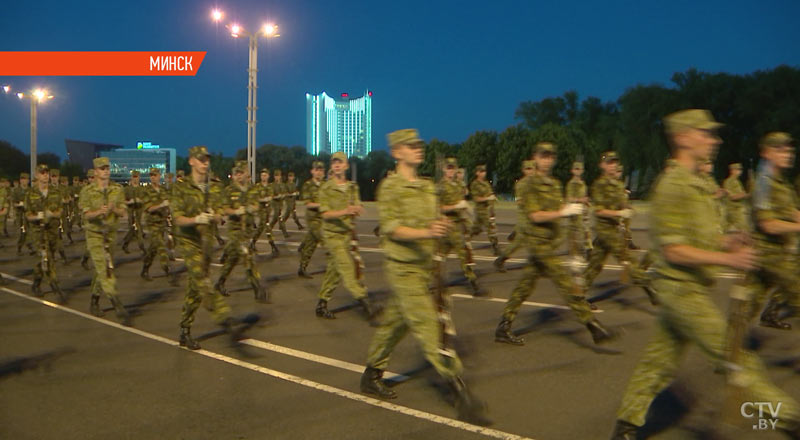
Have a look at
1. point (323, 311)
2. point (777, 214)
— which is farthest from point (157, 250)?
point (777, 214)

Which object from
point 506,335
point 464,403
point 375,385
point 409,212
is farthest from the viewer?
point 506,335

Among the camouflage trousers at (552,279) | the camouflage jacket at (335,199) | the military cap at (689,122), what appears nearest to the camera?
the military cap at (689,122)

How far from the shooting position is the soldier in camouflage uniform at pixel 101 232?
8.50 meters

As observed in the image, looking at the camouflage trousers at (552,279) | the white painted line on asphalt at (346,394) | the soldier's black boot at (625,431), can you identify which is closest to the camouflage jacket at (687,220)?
the soldier's black boot at (625,431)

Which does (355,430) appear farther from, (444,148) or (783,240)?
(444,148)

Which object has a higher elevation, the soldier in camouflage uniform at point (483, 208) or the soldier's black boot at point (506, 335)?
the soldier in camouflage uniform at point (483, 208)

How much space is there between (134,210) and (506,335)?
14.2m

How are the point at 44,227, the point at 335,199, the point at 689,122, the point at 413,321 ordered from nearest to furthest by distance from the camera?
the point at 689,122
the point at 413,321
the point at 335,199
the point at 44,227

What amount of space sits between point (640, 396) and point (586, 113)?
282ft

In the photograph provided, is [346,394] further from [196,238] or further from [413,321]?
[196,238]

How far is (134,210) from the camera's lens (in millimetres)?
18234

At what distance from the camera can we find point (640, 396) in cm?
388

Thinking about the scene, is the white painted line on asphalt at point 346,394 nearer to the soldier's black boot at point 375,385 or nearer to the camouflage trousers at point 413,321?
the soldier's black boot at point 375,385

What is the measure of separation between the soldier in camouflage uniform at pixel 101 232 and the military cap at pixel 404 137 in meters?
4.85
